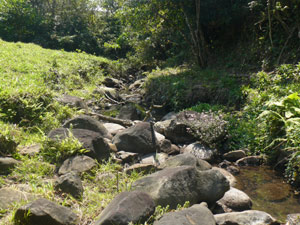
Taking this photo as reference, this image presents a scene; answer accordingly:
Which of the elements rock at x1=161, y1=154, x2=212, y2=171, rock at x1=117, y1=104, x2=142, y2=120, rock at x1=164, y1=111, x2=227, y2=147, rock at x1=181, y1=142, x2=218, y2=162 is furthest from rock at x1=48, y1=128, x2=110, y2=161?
rock at x1=117, y1=104, x2=142, y2=120

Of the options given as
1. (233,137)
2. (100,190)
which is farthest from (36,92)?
(233,137)

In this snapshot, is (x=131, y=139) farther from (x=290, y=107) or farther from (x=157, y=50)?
(x=157, y=50)

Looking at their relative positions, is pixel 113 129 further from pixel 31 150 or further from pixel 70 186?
pixel 70 186

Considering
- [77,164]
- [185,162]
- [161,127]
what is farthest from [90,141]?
[161,127]

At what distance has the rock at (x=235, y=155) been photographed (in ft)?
21.8

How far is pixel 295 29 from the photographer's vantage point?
32.2ft

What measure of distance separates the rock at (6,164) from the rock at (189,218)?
2.63m

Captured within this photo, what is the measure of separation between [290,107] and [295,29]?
5.18 m

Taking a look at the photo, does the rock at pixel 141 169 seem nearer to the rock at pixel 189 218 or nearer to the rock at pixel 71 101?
the rock at pixel 189 218

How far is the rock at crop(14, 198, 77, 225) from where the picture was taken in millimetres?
3062

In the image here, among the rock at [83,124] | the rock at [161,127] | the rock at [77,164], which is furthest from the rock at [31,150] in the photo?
the rock at [161,127]

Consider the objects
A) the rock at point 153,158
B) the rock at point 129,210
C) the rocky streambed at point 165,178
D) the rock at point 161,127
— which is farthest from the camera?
the rock at point 161,127

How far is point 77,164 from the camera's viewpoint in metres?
4.69

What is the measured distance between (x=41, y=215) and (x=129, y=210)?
3.13ft
